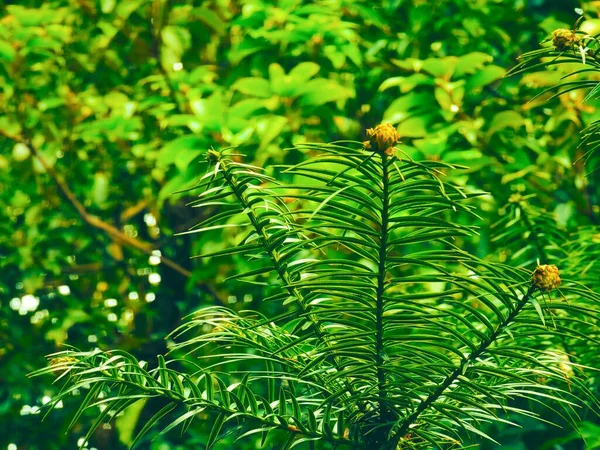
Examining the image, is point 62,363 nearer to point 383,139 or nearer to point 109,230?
point 383,139

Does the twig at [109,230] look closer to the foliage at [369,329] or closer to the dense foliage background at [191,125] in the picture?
the dense foliage background at [191,125]

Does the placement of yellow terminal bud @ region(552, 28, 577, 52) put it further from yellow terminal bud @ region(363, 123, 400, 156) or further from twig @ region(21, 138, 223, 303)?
twig @ region(21, 138, 223, 303)

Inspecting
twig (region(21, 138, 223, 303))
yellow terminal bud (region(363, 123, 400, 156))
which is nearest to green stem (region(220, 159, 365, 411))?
yellow terminal bud (region(363, 123, 400, 156))

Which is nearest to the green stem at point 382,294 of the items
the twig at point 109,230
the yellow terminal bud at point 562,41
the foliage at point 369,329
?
the foliage at point 369,329

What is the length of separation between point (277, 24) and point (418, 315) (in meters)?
1.53

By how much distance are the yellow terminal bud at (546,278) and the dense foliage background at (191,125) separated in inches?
22.8

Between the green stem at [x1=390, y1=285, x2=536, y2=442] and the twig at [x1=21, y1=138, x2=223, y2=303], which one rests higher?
the green stem at [x1=390, y1=285, x2=536, y2=442]

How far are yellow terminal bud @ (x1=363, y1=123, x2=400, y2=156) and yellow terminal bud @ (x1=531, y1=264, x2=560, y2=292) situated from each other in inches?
3.5

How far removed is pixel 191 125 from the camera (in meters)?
1.49

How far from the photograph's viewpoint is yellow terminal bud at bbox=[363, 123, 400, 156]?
0.32m

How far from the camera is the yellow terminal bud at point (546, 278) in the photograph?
32 centimetres

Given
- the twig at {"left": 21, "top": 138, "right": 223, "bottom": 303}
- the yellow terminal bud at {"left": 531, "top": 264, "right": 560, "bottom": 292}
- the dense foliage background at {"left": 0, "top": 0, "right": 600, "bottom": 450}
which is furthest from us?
the twig at {"left": 21, "top": 138, "right": 223, "bottom": 303}

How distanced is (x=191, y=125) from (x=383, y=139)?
1204 mm

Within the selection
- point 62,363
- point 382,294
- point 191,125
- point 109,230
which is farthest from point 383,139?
point 109,230
